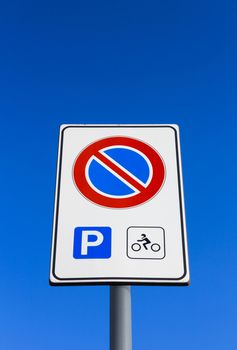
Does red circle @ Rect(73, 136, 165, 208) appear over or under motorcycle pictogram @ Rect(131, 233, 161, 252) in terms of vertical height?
over

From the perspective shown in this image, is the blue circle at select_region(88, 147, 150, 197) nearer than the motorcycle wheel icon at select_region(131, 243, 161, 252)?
No

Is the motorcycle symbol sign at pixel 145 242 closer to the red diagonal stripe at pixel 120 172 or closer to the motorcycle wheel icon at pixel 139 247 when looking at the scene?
the motorcycle wheel icon at pixel 139 247

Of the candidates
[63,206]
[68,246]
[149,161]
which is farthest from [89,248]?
[149,161]

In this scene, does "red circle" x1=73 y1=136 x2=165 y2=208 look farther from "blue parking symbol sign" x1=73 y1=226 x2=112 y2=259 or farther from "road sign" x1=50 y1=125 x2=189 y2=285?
"blue parking symbol sign" x1=73 y1=226 x2=112 y2=259

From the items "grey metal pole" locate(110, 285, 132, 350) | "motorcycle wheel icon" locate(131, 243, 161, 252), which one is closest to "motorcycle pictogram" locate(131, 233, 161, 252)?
"motorcycle wheel icon" locate(131, 243, 161, 252)

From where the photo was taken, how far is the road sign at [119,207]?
108 centimetres

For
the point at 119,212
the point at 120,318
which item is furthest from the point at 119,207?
the point at 120,318

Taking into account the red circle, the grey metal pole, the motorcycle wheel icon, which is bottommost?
the grey metal pole

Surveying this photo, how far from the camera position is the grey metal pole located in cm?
102

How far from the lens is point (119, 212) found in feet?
3.87

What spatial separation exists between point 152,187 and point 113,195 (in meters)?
0.14

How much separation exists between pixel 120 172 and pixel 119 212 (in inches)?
7.9

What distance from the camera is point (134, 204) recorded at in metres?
1.21

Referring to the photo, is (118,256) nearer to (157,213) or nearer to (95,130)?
(157,213)
